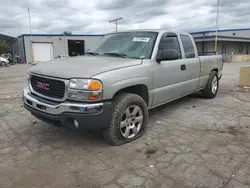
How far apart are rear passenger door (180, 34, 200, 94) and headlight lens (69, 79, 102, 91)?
274cm

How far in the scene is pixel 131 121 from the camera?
3.70m

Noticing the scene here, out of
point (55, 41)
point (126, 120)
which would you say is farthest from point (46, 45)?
point (126, 120)

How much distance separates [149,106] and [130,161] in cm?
133

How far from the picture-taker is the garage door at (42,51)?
105 feet

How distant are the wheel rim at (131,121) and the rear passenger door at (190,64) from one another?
1.92 m

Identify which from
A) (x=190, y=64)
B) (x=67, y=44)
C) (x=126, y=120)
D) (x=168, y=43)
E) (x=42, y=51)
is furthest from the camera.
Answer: (x=67, y=44)

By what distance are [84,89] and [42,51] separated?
32.5 meters

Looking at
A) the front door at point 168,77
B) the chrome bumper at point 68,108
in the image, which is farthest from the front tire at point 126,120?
the front door at point 168,77

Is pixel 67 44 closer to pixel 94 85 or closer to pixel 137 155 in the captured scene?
pixel 94 85

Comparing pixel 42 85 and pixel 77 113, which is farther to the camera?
pixel 42 85

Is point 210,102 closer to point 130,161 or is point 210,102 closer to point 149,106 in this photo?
point 149,106

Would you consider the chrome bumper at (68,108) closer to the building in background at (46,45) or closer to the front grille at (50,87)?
the front grille at (50,87)

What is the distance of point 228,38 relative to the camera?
99.4 feet

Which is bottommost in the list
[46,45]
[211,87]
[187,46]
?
[211,87]
